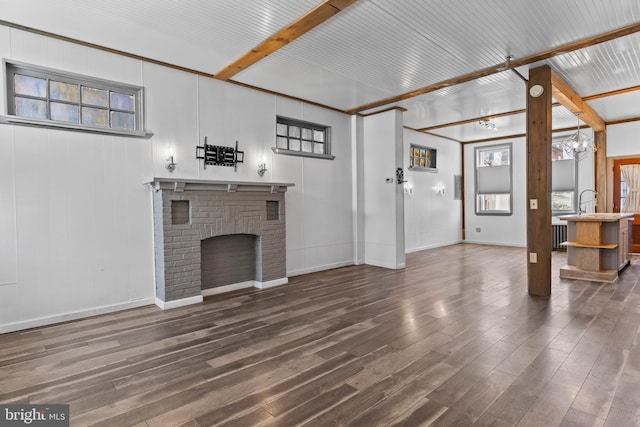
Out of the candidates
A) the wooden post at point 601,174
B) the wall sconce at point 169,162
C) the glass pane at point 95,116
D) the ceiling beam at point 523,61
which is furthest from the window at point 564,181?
the glass pane at point 95,116

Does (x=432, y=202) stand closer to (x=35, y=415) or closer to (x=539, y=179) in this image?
(x=539, y=179)

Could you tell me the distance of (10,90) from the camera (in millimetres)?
3559

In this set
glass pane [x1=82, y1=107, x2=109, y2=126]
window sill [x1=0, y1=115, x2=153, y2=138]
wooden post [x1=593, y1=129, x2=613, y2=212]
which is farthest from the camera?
wooden post [x1=593, y1=129, x2=613, y2=212]

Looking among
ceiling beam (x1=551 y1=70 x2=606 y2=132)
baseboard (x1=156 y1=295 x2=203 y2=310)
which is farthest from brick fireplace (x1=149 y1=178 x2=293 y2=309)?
ceiling beam (x1=551 y1=70 x2=606 y2=132)

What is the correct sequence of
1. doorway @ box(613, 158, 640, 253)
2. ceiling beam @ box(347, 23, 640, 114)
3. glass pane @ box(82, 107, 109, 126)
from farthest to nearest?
doorway @ box(613, 158, 640, 253)
glass pane @ box(82, 107, 109, 126)
ceiling beam @ box(347, 23, 640, 114)

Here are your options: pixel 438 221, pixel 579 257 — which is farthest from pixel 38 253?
pixel 438 221

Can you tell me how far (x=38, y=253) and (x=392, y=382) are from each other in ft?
12.5

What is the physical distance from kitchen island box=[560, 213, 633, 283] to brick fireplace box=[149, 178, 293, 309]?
4794mm

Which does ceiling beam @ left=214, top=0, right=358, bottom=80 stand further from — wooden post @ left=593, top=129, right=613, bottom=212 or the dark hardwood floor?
wooden post @ left=593, top=129, right=613, bottom=212

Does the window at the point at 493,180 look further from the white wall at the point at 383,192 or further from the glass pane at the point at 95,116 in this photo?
the glass pane at the point at 95,116

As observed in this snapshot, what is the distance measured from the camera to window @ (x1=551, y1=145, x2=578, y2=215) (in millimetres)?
8641

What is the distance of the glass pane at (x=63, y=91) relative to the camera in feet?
12.5

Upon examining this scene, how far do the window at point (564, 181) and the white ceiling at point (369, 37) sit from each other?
11.3ft

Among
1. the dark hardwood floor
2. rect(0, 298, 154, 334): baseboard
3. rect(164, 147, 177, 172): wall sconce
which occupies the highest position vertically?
rect(164, 147, 177, 172): wall sconce
